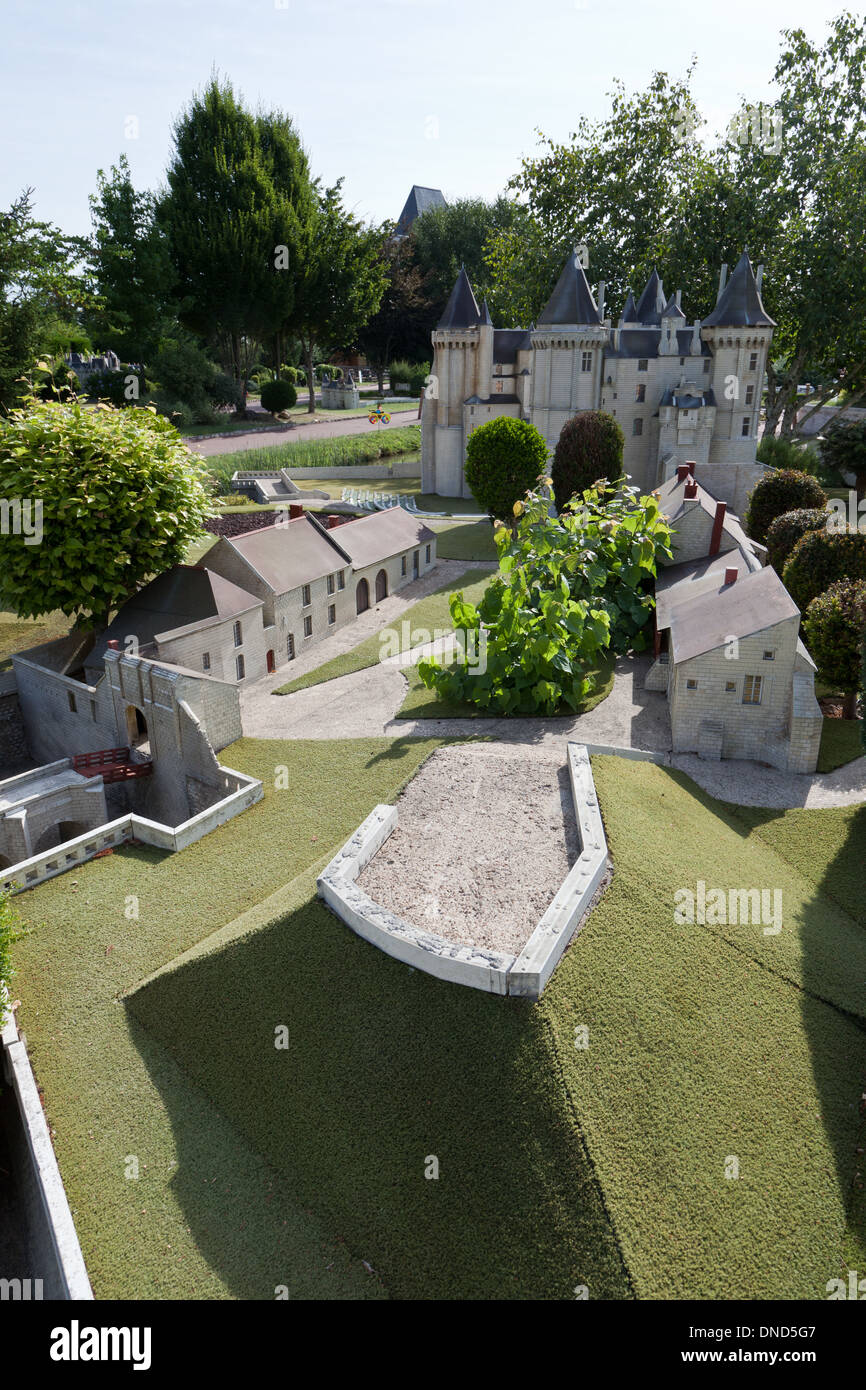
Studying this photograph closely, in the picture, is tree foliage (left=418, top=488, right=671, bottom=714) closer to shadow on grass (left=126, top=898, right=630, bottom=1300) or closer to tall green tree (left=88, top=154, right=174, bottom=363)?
shadow on grass (left=126, top=898, right=630, bottom=1300)

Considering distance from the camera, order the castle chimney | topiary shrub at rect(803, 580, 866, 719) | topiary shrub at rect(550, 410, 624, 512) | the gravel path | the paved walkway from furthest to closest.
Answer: the paved walkway, topiary shrub at rect(550, 410, 624, 512), the castle chimney, topiary shrub at rect(803, 580, 866, 719), the gravel path

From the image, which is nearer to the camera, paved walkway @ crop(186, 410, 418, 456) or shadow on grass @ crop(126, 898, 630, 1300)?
shadow on grass @ crop(126, 898, 630, 1300)

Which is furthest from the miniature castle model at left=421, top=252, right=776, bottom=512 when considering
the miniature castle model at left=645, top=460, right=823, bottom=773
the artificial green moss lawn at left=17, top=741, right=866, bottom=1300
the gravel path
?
the artificial green moss lawn at left=17, top=741, right=866, bottom=1300

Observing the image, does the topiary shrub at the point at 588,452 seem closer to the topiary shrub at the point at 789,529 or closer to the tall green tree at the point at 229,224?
the topiary shrub at the point at 789,529

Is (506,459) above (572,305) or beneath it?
beneath

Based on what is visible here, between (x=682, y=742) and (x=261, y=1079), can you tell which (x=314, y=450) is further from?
(x=261, y=1079)

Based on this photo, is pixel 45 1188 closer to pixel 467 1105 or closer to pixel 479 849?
pixel 467 1105

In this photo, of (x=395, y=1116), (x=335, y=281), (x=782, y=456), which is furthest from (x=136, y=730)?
(x=335, y=281)

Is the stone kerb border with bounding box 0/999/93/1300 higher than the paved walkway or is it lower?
lower
